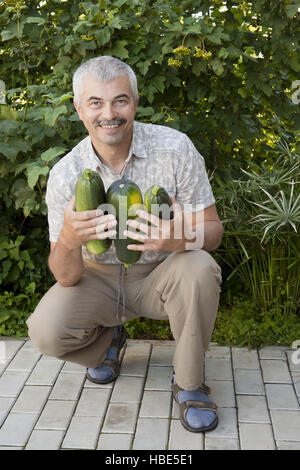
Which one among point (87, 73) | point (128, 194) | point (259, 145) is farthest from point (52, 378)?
point (259, 145)

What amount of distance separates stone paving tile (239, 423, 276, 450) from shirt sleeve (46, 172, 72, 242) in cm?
141

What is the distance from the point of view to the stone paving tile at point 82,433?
3.05 metres

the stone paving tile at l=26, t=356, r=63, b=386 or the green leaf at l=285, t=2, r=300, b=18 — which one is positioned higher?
the green leaf at l=285, t=2, r=300, b=18

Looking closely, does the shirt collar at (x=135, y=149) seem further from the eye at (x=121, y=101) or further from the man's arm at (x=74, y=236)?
the man's arm at (x=74, y=236)

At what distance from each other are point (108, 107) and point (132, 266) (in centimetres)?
90

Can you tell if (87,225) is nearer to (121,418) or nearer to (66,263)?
(66,263)

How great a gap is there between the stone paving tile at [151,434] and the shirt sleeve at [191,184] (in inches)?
44.3

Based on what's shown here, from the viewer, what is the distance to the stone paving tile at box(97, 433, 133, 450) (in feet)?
9.91

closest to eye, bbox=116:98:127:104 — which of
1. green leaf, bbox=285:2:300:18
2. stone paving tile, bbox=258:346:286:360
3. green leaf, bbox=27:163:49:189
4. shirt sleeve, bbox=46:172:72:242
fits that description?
shirt sleeve, bbox=46:172:72:242

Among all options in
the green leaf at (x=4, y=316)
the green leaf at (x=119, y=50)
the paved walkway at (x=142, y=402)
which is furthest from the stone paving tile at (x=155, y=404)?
the green leaf at (x=119, y=50)

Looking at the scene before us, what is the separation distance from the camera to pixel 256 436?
3.09 meters

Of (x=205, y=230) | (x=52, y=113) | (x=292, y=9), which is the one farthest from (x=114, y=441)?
(x=292, y=9)

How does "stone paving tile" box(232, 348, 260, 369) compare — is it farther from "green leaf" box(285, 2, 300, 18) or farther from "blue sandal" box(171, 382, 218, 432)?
"green leaf" box(285, 2, 300, 18)

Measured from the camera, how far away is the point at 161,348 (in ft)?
13.4
